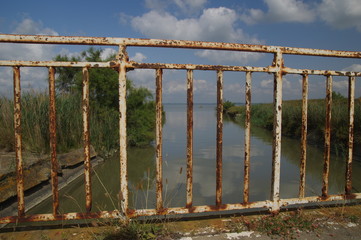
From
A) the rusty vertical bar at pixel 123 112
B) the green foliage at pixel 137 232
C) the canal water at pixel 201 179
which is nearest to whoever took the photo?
the green foliage at pixel 137 232

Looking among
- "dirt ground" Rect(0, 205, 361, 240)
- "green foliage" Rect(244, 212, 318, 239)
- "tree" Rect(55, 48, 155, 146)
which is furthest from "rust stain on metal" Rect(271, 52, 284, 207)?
"tree" Rect(55, 48, 155, 146)

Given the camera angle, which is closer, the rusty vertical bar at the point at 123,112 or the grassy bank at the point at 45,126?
the rusty vertical bar at the point at 123,112

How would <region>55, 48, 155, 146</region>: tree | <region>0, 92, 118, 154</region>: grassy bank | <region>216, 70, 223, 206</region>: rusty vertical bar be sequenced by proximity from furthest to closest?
<region>55, 48, 155, 146</region>: tree
<region>0, 92, 118, 154</region>: grassy bank
<region>216, 70, 223, 206</region>: rusty vertical bar

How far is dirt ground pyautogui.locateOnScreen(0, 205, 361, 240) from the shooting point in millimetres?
1742

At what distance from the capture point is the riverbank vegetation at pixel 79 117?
16.8ft

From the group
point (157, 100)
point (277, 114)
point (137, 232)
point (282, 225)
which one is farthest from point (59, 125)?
point (282, 225)

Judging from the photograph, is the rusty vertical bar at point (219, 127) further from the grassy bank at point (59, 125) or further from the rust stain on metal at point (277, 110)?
the grassy bank at point (59, 125)

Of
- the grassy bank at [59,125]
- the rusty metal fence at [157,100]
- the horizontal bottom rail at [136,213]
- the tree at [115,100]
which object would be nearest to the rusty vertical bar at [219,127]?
the rusty metal fence at [157,100]

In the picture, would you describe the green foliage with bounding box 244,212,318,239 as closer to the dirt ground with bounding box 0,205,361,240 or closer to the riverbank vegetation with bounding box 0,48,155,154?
the dirt ground with bounding box 0,205,361,240

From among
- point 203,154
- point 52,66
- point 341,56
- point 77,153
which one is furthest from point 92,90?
point 341,56

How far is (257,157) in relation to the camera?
21.1 ft

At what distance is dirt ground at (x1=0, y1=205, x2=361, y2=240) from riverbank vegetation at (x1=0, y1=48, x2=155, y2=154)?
3.42m

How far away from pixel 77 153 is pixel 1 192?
2232 mm

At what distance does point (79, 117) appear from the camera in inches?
250
